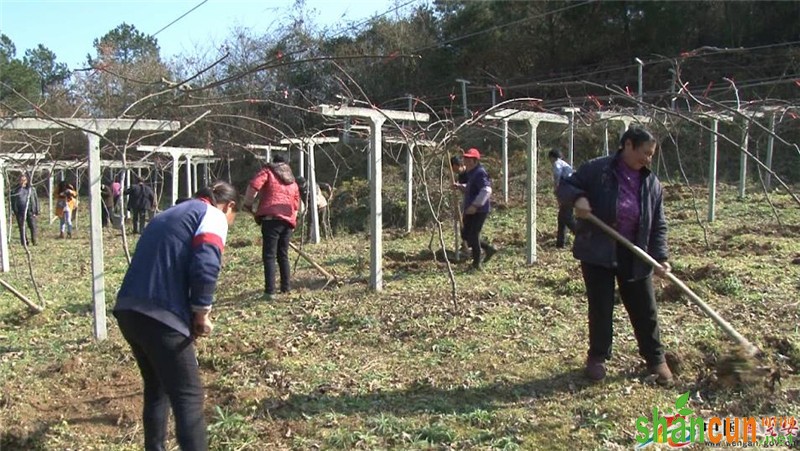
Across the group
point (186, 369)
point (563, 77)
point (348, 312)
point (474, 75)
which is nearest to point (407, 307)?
point (348, 312)

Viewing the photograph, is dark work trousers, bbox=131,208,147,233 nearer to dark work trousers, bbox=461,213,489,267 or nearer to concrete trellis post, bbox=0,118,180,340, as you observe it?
dark work trousers, bbox=461,213,489,267

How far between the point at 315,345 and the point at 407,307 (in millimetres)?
1261

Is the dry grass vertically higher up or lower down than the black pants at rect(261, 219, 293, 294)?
lower down

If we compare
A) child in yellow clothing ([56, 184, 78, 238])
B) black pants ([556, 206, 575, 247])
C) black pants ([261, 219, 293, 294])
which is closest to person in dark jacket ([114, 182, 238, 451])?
black pants ([261, 219, 293, 294])

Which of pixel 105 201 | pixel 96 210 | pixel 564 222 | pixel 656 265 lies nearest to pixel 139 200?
pixel 105 201

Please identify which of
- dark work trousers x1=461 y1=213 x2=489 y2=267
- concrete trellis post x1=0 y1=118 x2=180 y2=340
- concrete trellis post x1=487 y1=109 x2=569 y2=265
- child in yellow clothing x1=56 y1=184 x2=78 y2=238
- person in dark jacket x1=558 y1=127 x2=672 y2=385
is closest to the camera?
person in dark jacket x1=558 y1=127 x2=672 y2=385

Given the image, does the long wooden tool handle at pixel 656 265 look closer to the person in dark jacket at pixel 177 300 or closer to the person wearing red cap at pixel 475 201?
the person in dark jacket at pixel 177 300

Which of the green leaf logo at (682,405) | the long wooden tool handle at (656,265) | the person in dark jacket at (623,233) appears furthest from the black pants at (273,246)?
the green leaf logo at (682,405)

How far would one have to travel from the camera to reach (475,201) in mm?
7781

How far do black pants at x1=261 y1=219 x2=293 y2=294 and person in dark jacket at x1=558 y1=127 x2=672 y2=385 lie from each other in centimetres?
365

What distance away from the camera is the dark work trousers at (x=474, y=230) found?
→ 7980mm

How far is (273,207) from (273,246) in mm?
426

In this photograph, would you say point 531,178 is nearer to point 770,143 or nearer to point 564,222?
point 564,222

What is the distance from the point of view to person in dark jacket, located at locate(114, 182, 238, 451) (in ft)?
9.92
